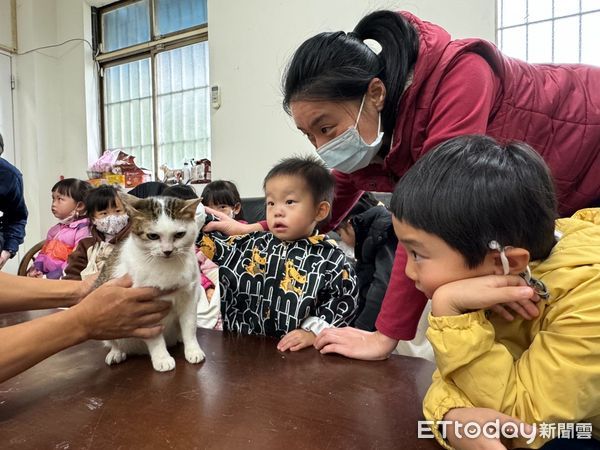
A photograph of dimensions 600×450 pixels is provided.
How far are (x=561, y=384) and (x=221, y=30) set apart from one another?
3.17 metres

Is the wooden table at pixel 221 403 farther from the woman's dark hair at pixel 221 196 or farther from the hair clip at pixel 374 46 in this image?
the woman's dark hair at pixel 221 196

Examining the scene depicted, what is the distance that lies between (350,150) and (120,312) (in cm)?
58

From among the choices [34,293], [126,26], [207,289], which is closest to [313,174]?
[34,293]

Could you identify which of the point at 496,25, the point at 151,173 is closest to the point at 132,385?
the point at 496,25

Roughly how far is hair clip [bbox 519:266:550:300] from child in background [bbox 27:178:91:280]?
8.16 feet

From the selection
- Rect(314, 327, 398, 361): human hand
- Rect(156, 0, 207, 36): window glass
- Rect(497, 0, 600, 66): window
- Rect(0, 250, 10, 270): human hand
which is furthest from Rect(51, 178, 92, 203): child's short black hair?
Rect(497, 0, 600, 66): window

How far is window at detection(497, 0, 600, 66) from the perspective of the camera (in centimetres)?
198

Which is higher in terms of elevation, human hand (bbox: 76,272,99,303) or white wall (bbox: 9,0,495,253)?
white wall (bbox: 9,0,495,253)

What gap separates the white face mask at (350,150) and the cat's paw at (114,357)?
61 centimetres

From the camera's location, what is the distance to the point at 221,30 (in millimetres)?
3051

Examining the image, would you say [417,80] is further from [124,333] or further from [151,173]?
[151,173]

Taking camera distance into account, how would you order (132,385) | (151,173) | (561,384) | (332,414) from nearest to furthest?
(561,384) → (332,414) → (132,385) → (151,173)

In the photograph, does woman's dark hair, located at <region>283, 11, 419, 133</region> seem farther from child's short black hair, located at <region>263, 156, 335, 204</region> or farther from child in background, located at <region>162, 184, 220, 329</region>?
child in background, located at <region>162, 184, 220, 329</region>

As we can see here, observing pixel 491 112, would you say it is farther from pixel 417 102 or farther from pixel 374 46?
pixel 374 46
